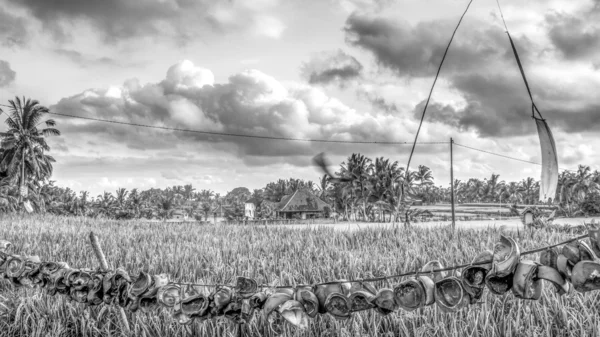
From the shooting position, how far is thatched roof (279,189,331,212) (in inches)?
1757

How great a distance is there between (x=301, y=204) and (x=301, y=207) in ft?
1.14

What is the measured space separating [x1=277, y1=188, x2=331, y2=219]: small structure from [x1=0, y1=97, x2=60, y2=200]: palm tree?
74.9 ft

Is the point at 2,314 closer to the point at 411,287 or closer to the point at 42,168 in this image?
the point at 411,287

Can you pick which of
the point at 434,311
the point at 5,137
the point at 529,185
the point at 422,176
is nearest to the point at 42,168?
the point at 5,137

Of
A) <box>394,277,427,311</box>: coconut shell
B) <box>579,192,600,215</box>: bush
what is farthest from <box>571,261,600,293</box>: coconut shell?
<box>579,192,600,215</box>: bush

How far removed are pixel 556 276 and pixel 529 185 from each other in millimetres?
76061

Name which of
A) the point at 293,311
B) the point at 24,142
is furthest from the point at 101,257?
the point at 24,142

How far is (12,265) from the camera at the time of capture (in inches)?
103

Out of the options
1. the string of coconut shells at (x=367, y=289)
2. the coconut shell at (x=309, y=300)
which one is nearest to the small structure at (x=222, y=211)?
the string of coconut shells at (x=367, y=289)

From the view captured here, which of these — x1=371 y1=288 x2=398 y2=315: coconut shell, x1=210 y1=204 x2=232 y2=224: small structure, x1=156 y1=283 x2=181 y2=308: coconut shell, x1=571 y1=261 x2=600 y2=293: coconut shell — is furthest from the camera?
x1=210 y1=204 x2=232 y2=224: small structure

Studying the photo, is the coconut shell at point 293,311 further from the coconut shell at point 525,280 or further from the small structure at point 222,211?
the small structure at point 222,211

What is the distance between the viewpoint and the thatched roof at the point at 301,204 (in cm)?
4462

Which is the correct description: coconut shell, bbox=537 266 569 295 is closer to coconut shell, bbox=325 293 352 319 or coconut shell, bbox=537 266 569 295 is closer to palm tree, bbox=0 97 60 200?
coconut shell, bbox=325 293 352 319

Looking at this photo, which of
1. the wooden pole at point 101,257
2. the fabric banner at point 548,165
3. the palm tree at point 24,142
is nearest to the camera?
the fabric banner at point 548,165
